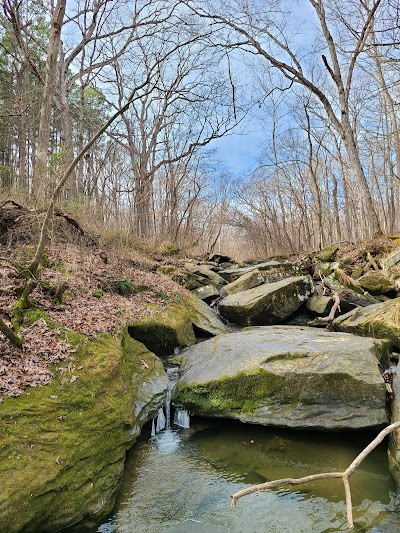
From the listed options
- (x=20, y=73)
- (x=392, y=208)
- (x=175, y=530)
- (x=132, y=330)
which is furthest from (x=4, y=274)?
(x=392, y=208)

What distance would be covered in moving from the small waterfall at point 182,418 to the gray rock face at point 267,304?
4.38 meters

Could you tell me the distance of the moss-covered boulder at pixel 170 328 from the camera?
6773mm

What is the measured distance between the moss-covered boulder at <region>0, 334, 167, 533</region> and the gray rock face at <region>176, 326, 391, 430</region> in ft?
3.99

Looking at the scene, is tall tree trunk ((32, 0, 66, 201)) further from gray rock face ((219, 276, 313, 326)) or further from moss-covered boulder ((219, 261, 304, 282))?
moss-covered boulder ((219, 261, 304, 282))

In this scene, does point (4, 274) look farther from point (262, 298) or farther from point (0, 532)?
point (262, 298)

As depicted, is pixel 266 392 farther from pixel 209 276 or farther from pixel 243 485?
pixel 209 276

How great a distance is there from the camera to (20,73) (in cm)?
1788

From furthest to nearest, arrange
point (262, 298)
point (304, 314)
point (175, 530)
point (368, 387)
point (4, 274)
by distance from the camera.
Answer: point (304, 314), point (262, 298), point (4, 274), point (368, 387), point (175, 530)

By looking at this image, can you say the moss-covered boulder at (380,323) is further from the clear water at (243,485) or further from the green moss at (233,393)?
the green moss at (233,393)

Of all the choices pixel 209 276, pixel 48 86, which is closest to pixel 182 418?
pixel 209 276

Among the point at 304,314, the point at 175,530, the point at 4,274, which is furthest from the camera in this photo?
the point at 304,314

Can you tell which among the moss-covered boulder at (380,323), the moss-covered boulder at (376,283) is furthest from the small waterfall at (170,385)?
the moss-covered boulder at (376,283)

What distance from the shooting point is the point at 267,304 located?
9.32m

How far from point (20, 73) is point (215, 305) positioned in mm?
15478
